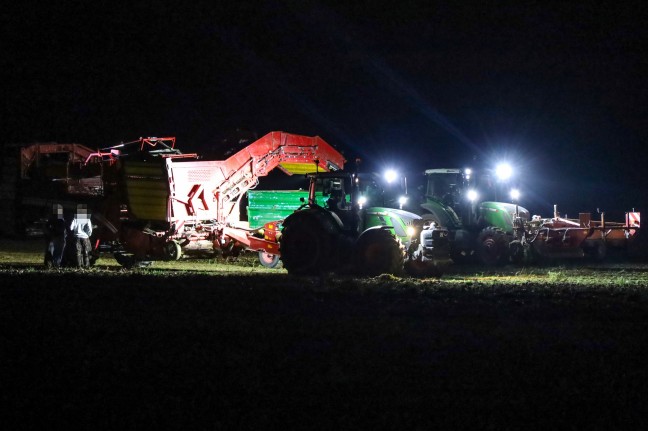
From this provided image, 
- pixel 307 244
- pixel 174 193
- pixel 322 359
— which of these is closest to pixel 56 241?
pixel 174 193

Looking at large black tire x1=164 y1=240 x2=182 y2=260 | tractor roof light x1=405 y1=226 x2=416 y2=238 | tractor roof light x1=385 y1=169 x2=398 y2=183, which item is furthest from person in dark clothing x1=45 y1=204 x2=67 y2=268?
tractor roof light x1=405 y1=226 x2=416 y2=238

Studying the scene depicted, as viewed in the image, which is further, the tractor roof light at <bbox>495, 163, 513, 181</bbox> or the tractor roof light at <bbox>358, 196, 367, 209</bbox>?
the tractor roof light at <bbox>495, 163, 513, 181</bbox>

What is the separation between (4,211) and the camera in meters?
27.1

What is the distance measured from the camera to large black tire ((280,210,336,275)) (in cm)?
1706

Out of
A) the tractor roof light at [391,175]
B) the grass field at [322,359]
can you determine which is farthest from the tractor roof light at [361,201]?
the grass field at [322,359]

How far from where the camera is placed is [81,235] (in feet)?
63.2

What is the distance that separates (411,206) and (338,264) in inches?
122

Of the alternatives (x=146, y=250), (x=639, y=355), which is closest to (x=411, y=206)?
(x=146, y=250)

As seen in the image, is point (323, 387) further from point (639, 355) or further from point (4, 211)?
point (4, 211)

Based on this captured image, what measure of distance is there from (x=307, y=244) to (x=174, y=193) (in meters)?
5.01

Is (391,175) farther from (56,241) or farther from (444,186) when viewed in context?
(56,241)

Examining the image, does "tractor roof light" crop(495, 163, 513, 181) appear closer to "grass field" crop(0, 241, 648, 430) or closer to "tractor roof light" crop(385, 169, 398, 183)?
"tractor roof light" crop(385, 169, 398, 183)

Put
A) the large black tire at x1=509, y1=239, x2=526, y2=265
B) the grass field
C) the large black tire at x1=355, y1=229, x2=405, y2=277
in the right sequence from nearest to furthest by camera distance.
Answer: the grass field
the large black tire at x1=355, y1=229, x2=405, y2=277
the large black tire at x1=509, y1=239, x2=526, y2=265

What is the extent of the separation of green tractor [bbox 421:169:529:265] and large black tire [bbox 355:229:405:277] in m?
4.48
